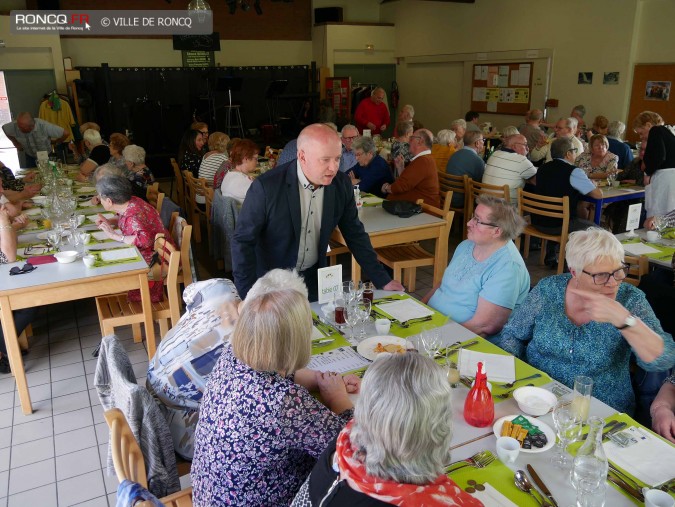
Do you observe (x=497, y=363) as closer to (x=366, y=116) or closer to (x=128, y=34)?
(x=366, y=116)

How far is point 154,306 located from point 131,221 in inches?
24.8

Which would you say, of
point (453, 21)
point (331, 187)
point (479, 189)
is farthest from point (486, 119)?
point (331, 187)

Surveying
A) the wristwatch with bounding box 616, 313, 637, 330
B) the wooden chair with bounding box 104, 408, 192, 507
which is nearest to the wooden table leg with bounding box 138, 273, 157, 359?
the wooden chair with bounding box 104, 408, 192, 507

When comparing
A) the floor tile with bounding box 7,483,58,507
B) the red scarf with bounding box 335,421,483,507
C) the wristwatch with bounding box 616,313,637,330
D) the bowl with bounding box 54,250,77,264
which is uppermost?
the wristwatch with bounding box 616,313,637,330

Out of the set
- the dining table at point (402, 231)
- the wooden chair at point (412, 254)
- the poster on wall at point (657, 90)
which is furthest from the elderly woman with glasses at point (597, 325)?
the poster on wall at point (657, 90)

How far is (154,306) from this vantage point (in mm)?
3807

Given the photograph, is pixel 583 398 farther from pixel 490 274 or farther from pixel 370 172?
pixel 370 172

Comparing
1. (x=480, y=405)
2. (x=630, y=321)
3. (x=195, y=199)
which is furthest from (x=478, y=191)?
(x=480, y=405)

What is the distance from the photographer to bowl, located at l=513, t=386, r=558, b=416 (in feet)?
6.18

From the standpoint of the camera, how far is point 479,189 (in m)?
6.23

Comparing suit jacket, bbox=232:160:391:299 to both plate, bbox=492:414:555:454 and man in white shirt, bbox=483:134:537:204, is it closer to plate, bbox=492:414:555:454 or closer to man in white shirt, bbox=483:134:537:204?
plate, bbox=492:414:555:454

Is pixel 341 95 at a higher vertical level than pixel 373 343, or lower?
higher

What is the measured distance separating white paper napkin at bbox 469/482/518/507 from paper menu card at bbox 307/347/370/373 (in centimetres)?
78

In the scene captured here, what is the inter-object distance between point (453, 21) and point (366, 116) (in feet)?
10.1
